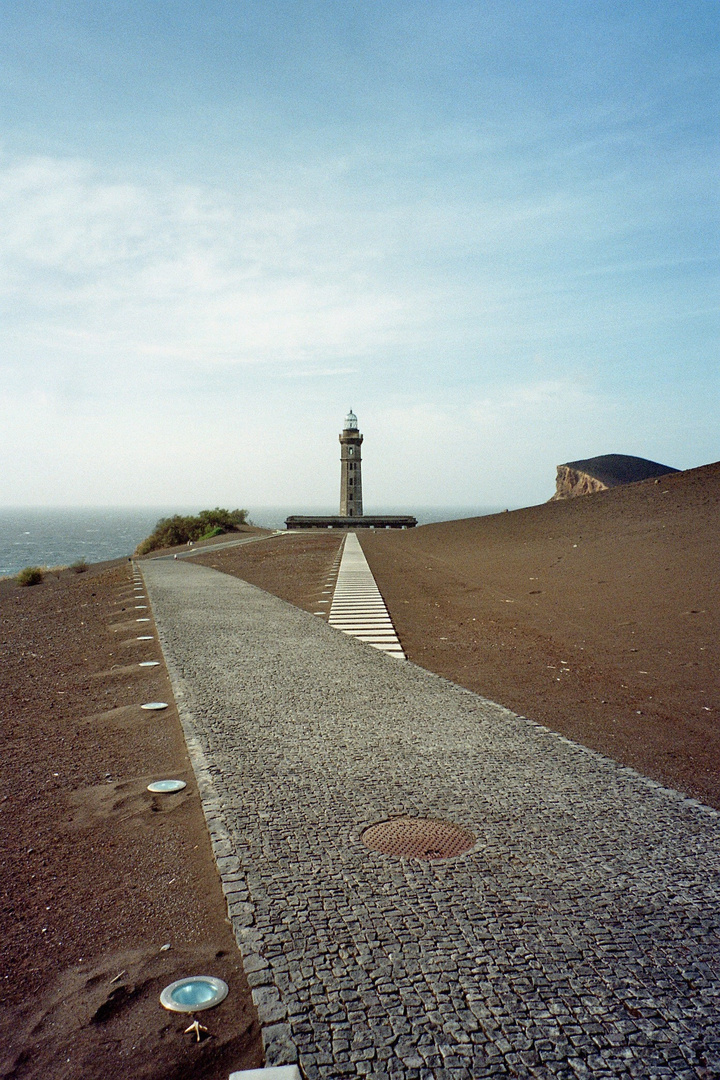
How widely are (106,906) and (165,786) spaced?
1.17 metres

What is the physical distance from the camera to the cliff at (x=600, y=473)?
46906 millimetres

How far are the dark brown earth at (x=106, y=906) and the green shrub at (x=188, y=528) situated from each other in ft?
107

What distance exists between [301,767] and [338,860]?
44.4 inches

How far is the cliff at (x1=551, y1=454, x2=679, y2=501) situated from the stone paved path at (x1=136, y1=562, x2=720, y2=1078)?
43.8m

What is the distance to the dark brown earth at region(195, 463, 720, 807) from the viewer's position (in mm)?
5773

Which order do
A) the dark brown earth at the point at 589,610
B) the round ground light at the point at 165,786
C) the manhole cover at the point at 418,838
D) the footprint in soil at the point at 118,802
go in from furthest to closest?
the dark brown earth at the point at 589,610, the round ground light at the point at 165,786, the footprint in soil at the point at 118,802, the manhole cover at the point at 418,838

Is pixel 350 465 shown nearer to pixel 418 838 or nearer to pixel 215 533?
pixel 215 533

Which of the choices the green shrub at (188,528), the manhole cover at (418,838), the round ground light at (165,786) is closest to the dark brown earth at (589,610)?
the manhole cover at (418,838)

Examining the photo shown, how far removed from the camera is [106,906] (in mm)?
2797

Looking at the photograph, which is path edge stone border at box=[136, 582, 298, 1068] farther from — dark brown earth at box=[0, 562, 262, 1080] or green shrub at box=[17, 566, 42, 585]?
green shrub at box=[17, 566, 42, 585]

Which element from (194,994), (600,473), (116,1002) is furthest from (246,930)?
(600,473)

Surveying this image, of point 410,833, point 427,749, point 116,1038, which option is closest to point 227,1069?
point 116,1038

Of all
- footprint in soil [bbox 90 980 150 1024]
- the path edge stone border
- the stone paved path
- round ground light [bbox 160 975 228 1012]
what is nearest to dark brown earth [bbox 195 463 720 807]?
the stone paved path

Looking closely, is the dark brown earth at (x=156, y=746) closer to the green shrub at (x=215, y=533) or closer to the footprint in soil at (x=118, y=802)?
the footprint in soil at (x=118, y=802)
